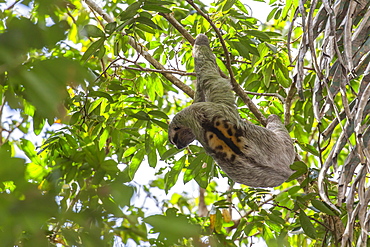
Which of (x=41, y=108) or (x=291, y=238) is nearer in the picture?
(x=41, y=108)

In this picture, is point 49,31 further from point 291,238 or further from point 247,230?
point 291,238

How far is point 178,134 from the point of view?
464cm

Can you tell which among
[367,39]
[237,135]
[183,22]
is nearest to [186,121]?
[237,135]

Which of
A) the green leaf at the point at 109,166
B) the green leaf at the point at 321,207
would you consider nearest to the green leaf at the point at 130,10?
the green leaf at the point at 321,207

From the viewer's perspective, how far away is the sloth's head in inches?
182

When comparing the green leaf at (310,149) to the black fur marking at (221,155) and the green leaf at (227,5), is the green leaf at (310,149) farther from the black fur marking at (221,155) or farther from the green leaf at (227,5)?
the green leaf at (227,5)

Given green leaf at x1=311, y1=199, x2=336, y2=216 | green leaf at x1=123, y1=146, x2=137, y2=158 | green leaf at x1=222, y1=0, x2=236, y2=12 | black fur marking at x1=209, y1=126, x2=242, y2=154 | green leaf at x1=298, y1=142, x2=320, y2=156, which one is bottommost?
green leaf at x1=311, y1=199, x2=336, y2=216

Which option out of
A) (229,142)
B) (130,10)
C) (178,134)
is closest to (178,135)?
(178,134)

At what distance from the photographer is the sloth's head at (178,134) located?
4.62 m

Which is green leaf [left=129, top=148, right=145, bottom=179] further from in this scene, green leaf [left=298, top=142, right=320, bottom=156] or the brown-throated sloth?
green leaf [left=298, top=142, right=320, bottom=156]

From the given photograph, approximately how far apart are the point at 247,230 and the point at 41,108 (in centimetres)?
420

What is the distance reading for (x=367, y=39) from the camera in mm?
3092

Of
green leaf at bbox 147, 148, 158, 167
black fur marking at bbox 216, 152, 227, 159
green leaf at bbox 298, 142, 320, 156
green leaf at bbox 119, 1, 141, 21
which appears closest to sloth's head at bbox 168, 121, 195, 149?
black fur marking at bbox 216, 152, 227, 159

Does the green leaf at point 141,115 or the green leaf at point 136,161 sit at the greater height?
the green leaf at point 141,115
